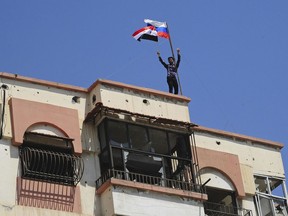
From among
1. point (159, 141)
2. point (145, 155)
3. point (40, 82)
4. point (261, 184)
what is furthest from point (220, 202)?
point (40, 82)

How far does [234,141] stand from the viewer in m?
33.6

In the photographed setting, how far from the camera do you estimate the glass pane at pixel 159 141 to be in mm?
31125

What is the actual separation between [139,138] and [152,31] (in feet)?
17.9

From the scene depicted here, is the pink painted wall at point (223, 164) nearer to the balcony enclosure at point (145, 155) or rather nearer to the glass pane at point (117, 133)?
the balcony enclosure at point (145, 155)

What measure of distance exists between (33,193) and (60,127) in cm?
230

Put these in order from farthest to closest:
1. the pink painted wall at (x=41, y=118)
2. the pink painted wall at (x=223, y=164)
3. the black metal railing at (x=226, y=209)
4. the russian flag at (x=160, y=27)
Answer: the russian flag at (x=160, y=27) → the pink painted wall at (x=223, y=164) → the black metal railing at (x=226, y=209) → the pink painted wall at (x=41, y=118)

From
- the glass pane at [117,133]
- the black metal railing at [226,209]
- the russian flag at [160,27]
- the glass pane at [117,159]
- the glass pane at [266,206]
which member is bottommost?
the black metal railing at [226,209]

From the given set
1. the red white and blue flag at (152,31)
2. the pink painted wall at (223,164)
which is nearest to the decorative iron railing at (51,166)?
the pink painted wall at (223,164)

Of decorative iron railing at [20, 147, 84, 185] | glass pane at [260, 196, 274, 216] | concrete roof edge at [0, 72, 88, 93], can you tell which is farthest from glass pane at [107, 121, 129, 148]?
glass pane at [260, 196, 274, 216]

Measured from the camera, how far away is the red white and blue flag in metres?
34.9

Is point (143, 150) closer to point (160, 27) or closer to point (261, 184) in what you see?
point (261, 184)

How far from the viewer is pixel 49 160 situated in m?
29.2

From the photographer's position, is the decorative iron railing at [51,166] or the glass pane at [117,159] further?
the glass pane at [117,159]

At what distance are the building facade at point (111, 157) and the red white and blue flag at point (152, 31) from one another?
377 cm
